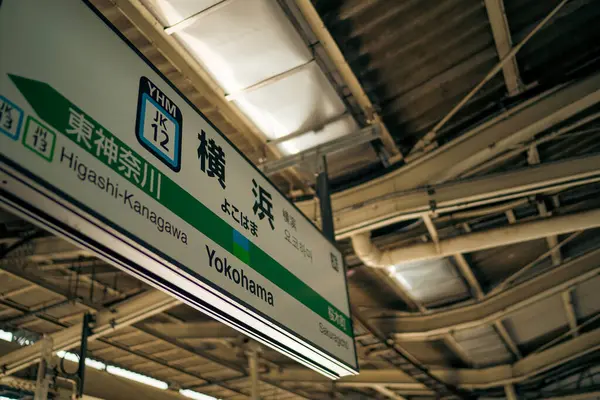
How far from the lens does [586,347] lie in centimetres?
1222

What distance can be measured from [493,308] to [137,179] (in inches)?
379

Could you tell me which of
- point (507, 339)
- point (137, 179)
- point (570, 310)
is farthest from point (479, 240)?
point (507, 339)

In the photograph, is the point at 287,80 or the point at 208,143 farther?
the point at 287,80

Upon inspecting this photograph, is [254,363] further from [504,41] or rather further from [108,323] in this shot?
[504,41]

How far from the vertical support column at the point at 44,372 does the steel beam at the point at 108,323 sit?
0.21m

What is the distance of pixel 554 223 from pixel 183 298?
19.9 feet

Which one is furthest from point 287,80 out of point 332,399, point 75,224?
point 332,399

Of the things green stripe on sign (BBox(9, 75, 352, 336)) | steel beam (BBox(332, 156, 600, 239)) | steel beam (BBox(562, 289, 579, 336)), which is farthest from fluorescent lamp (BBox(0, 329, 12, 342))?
steel beam (BBox(562, 289, 579, 336))

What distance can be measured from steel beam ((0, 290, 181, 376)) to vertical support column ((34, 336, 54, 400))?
21cm

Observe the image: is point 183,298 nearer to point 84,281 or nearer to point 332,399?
point 84,281

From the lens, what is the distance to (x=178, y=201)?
2.46m

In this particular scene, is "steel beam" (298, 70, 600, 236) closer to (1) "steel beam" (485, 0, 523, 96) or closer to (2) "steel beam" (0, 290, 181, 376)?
(1) "steel beam" (485, 0, 523, 96)

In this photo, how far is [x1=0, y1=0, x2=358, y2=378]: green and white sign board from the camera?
1859 mm

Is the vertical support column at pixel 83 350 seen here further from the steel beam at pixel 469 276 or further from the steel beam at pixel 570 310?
the steel beam at pixel 570 310
